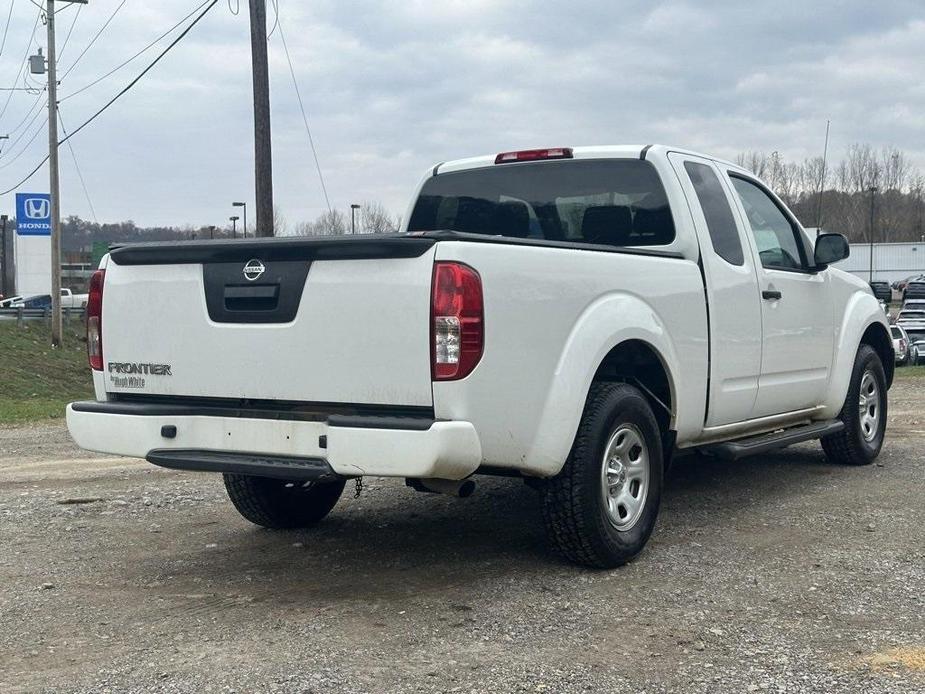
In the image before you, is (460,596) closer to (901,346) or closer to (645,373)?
(645,373)

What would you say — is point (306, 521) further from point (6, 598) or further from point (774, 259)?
point (774, 259)

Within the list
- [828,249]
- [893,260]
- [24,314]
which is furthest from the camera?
[893,260]

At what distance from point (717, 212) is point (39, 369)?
22953 mm

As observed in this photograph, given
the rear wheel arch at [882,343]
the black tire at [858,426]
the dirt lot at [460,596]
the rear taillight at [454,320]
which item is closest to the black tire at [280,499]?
the dirt lot at [460,596]

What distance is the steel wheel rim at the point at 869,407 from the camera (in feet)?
25.8

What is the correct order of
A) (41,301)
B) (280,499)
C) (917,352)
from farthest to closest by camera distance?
(41,301) → (917,352) → (280,499)

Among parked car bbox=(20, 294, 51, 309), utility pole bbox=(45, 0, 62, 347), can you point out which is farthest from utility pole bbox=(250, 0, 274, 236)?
parked car bbox=(20, 294, 51, 309)

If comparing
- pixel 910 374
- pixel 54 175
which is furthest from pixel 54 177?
pixel 910 374

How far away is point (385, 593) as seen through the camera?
478 centimetres

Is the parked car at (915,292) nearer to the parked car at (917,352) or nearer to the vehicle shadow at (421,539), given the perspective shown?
the parked car at (917,352)

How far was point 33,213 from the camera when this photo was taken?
97.8ft

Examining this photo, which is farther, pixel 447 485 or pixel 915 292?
pixel 915 292

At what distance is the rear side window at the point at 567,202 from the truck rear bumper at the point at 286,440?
2.28m

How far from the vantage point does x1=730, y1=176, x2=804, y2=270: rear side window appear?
6719 millimetres
